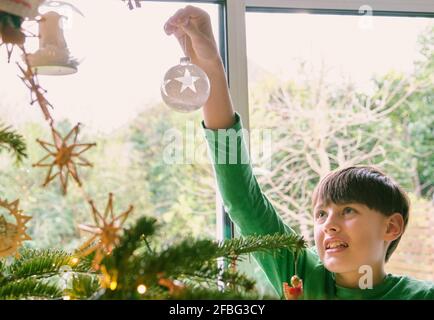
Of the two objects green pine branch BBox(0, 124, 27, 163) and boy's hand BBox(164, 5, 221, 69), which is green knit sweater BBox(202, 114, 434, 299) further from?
green pine branch BBox(0, 124, 27, 163)

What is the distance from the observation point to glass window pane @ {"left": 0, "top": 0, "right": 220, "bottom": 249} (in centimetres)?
118

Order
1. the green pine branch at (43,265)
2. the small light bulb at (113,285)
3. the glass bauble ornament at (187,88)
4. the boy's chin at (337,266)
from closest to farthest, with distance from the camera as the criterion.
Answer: the small light bulb at (113,285) → the green pine branch at (43,265) → the glass bauble ornament at (187,88) → the boy's chin at (337,266)

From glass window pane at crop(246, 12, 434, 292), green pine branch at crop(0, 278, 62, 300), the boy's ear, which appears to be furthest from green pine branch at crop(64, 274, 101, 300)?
glass window pane at crop(246, 12, 434, 292)

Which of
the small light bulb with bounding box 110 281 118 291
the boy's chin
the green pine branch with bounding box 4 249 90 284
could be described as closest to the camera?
the small light bulb with bounding box 110 281 118 291

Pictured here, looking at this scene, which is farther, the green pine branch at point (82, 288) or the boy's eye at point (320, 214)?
the boy's eye at point (320, 214)

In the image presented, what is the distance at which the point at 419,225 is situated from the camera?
4.23 ft

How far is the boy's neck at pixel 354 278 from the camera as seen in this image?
90 cm

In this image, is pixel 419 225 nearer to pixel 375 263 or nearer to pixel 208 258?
pixel 375 263

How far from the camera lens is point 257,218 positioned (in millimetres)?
1005

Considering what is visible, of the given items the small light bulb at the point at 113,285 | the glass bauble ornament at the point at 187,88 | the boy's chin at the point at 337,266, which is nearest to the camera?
the small light bulb at the point at 113,285

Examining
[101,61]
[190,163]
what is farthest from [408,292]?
[101,61]

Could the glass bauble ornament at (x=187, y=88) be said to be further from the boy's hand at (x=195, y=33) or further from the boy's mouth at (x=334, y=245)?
the boy's mouth at (x=334, y=245)

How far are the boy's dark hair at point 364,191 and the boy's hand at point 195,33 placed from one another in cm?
27
